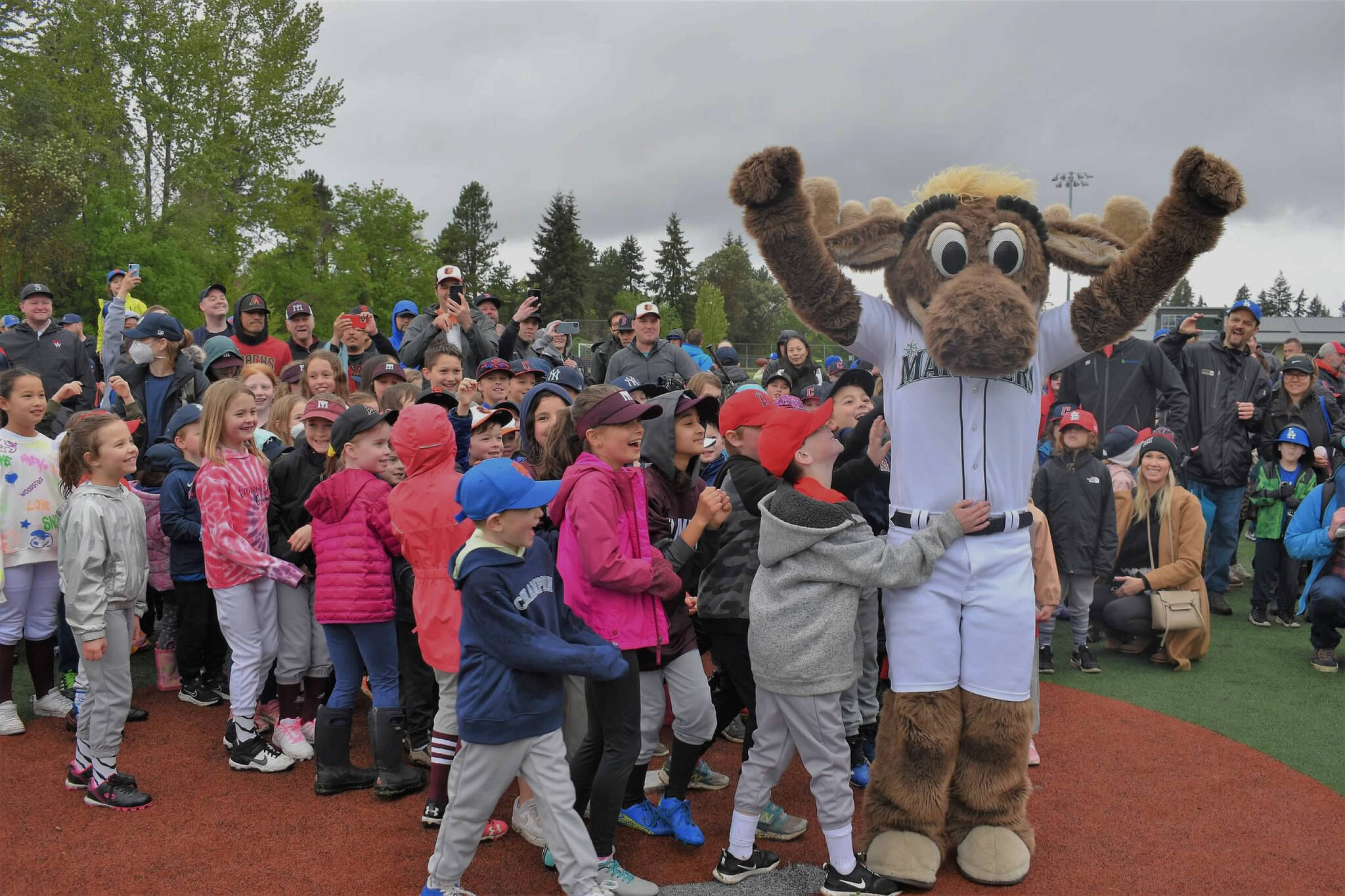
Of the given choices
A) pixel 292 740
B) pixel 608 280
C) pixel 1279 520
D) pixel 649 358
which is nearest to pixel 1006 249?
pixel 292 740

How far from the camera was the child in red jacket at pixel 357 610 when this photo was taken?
445 centimetres

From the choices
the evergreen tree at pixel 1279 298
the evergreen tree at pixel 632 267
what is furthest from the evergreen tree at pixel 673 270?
the evergreen tree at pixel 1279 298

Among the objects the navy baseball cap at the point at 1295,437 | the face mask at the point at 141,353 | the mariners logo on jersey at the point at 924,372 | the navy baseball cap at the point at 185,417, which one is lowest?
the navy baseball cap at the point at 1295,437

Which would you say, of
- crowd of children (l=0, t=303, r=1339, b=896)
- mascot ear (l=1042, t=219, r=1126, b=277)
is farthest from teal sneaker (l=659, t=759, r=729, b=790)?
mascot ear (l=1042, t=219, r=1126, b=277)

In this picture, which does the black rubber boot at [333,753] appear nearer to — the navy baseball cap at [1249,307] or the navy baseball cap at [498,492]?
the navy baseball cap at [498,492]

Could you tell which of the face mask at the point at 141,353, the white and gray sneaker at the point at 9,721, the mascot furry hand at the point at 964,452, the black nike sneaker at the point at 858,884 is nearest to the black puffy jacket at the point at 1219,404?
the mascot furry hand at the point at 964,452

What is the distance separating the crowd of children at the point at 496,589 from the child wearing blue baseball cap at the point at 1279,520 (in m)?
2.75

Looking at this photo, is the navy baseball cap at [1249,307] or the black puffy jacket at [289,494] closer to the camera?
the black puffy jacket at [289,494]

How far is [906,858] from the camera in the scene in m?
3.59

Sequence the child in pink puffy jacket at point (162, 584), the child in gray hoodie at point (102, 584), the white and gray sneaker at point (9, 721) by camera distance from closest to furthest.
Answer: the child in gray hoodie at point (102, 584) → the white and gray sneaker at point (9, 721) → the child in pink puffy jacket at point (162, 584)

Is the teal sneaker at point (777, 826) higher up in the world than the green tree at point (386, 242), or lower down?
lower down

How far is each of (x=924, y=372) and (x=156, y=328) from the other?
5.52 m

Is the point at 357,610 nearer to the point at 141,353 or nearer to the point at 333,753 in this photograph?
the point at 333,753

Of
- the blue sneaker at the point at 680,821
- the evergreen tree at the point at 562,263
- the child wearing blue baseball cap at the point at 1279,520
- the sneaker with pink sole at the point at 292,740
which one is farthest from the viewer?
the evergreen tree at the point at 562,263
